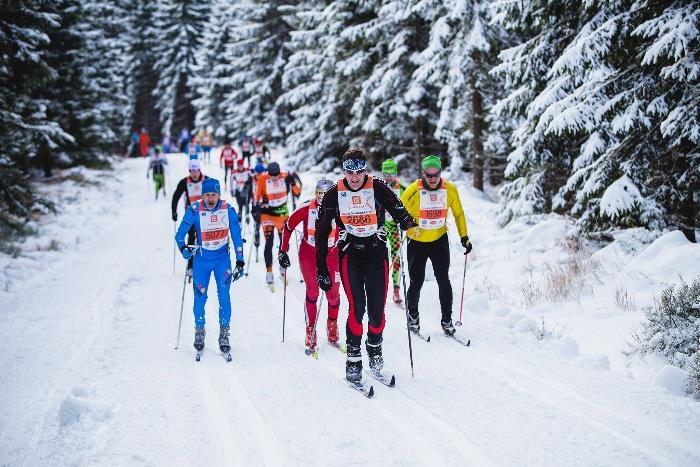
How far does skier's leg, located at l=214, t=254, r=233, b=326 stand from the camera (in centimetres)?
704

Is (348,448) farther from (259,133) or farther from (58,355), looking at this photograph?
(259,133)

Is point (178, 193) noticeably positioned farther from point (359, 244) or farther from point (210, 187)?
point (359, 244)

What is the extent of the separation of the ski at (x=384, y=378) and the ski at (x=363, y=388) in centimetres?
31

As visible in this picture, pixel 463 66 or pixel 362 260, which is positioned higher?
pixel 463 66

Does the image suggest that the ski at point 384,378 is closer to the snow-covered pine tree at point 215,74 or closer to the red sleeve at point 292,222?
the red sleeve at point 292,222

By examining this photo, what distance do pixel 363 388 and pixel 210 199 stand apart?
11.1ft

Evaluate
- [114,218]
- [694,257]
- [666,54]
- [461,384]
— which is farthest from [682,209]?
[114,218]

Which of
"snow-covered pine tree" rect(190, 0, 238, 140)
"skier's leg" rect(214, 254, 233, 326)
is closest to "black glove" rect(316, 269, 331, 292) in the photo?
"skier's leg" rect(214, 254, 233, 326)

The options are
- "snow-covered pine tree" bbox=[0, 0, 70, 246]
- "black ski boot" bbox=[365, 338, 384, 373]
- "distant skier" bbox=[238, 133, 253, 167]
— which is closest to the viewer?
"black ski boot" bbox=[365, 338, 384, 373]

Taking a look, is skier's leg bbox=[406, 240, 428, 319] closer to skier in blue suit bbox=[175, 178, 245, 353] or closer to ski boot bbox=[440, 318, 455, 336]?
ski boot bbox=[440, 318, 455, 336]

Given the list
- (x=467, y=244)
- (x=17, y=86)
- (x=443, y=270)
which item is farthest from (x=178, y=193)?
(x=17, y=86)

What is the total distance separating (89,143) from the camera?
26875mm

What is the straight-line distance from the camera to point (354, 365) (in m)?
5.74

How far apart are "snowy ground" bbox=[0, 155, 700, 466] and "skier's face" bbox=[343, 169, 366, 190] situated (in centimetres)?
229
